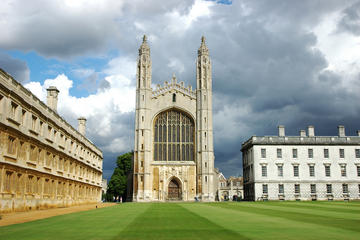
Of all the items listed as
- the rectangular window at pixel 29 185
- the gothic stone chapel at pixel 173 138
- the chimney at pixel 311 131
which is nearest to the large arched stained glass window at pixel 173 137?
the gothic stone chapel at pixel 173 138

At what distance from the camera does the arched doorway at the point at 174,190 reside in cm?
5406

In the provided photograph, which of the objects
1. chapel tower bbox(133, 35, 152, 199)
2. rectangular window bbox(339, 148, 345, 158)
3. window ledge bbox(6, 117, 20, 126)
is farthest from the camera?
rectangular window bbox(339, 148, 345, 158)

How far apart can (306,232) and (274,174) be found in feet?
149

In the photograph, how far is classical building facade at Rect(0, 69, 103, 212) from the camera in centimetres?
2147

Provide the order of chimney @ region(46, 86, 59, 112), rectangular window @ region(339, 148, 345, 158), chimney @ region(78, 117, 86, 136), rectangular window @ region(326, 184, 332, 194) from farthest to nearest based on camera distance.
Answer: rectangular window @ region(339, 148, 345, 158), rectangular window @ region(326, 184, 332, 194), chimney @ region(78, 117, 86, 136), chimney @ region(46, 86, 59, 112)

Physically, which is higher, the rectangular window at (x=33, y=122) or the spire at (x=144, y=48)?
the spire at (x=144, y=48)

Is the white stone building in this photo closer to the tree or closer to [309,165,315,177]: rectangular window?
the tree

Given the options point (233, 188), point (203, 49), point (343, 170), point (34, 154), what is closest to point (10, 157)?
point (34, 154)

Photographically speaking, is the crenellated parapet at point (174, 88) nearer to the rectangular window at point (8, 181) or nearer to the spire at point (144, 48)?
the spire at point (144, 48)

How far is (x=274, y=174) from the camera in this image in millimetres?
53938

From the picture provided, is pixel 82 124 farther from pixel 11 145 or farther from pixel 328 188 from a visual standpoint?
pixel 328 188

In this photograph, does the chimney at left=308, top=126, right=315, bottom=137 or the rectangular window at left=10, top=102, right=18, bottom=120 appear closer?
the rectangular window at left=10, top=102, right=18, bottom=120

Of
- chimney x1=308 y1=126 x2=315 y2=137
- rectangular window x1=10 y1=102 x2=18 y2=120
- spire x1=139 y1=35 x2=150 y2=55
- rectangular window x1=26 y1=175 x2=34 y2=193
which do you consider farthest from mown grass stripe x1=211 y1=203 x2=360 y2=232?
spire x1=139 y1=35 x2=150 y2=55

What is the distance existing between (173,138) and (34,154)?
1208 inches
